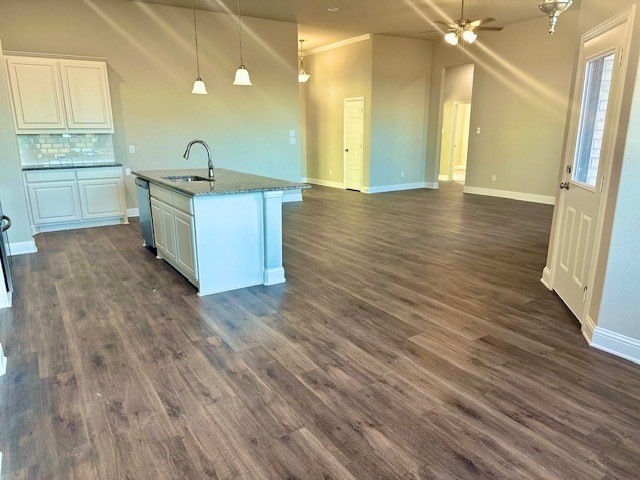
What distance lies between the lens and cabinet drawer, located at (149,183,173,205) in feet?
13.5

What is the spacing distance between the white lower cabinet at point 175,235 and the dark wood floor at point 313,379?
0.21 metres

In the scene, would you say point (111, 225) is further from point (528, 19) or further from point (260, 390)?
point (528, 19)

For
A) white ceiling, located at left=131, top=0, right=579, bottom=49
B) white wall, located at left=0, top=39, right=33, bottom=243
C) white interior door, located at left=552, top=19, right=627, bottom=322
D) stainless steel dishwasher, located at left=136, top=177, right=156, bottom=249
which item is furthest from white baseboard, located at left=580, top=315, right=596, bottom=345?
white wall, located at left=0, top=39, right=33, bottom=243

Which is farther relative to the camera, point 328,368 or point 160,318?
point 160,318

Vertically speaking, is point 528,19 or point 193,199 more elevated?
point 528,19

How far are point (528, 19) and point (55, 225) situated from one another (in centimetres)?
839

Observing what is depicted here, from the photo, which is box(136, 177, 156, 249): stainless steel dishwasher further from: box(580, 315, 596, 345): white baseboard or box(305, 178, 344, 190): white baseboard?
box(305, 178, 344, 190): white baseboard

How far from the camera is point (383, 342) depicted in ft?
9.47

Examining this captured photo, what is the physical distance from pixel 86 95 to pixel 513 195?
7.61m

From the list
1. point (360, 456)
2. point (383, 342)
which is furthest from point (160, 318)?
point (360, 456)

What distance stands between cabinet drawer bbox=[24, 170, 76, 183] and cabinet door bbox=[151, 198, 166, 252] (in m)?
2.05

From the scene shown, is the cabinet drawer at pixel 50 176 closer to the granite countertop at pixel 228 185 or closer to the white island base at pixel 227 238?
the granite countertop at pixel 228 185

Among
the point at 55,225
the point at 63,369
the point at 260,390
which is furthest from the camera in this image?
the point at 55,225

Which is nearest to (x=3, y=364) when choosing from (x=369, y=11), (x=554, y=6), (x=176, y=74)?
(x=554, y=6)
